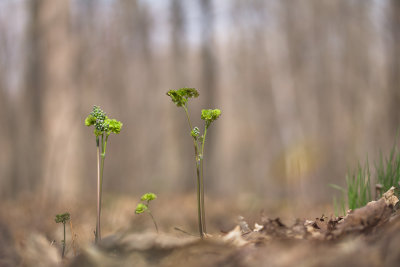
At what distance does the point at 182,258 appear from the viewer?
3.24 ft

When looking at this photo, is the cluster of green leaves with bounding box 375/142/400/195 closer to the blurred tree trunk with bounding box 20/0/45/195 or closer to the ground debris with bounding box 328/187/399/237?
the ground debris with bounding box 328/187/399/237

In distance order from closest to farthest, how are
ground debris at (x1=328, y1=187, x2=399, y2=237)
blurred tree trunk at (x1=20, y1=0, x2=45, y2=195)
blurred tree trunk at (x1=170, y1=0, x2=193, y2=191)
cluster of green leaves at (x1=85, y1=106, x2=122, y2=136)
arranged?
1. ground debris at (x1=328, y1=187, x2=399, y2=237)
2. cluster of green leaves at (x1=85, y1=106, x2=122, y2=136)
3. blurred tree trunk at (x1=20, y1=0, x2=45, y2=195)
4. blurred tree trunk at (x1=170, y1=0, x2=193, y2=191)

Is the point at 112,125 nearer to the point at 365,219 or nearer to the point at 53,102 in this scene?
the point at 365,219

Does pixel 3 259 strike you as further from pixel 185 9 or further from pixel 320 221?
pixel 185 9

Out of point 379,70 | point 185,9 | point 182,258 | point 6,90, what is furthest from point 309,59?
point 182,258

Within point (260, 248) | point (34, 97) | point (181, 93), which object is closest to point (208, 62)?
point (34, 97)

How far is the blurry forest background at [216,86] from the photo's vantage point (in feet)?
27.3

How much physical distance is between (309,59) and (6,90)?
8192 mm

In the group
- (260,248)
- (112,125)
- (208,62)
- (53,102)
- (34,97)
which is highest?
(208,62)

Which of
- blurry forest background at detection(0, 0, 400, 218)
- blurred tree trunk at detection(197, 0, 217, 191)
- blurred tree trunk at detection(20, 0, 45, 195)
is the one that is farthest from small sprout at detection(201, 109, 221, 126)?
blurred tree trunk at detection(197, 0, 217, 191)

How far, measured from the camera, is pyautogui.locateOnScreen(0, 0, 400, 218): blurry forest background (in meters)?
8.32

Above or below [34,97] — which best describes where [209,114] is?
below

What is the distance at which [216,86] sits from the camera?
1007 centimetres

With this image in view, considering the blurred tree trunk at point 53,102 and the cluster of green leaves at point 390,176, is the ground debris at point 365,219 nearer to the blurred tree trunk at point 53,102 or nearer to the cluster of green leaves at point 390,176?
the cluster of green leaves at point 390,176
